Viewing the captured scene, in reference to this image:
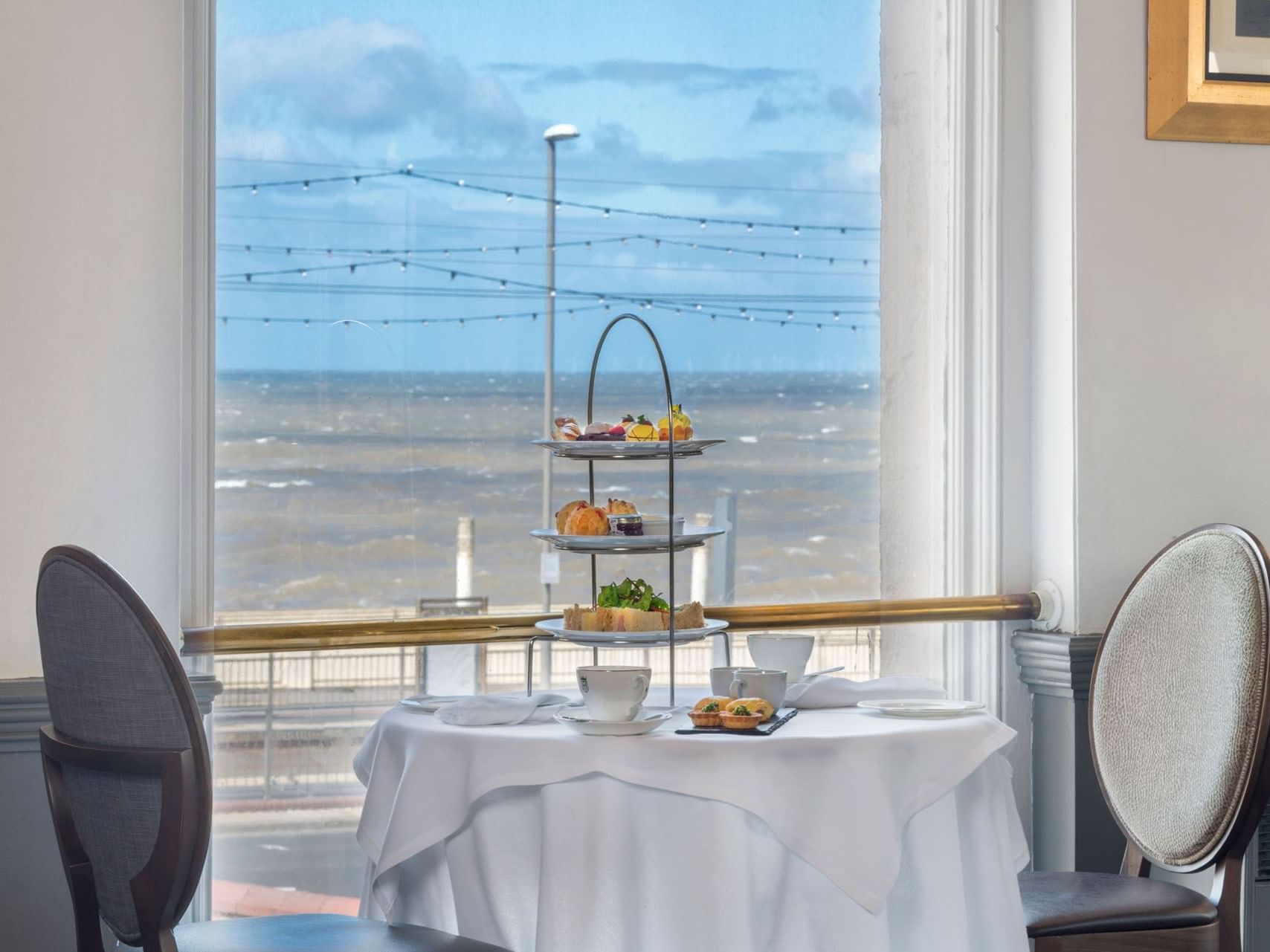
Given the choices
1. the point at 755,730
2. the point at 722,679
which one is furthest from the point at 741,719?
the point at 722,679

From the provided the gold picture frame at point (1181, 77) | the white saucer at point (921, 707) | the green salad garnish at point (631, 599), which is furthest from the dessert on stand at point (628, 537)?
the gold picture frame at point (1181, 77)

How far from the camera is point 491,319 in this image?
10.2 feet

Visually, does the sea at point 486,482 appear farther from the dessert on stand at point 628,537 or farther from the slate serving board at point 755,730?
the slate serving board at point 755,730

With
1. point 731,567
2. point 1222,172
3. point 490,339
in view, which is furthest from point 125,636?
point 1222,172

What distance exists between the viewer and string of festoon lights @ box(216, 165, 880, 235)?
9.81ft

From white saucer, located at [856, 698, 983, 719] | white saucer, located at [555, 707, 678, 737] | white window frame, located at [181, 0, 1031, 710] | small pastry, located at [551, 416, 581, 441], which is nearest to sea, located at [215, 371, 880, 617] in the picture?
white window frame, located at [181, 0, 1031, 710]

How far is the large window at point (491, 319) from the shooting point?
2973 mm

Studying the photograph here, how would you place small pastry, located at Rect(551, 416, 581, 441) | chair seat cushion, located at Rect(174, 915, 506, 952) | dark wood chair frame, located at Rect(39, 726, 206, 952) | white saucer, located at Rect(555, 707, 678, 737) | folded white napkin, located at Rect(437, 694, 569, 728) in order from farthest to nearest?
small pastry, located at Rect(551, 416, 581, 441)
folded white napkin, located at Rect(437, 694, 569, 728)
white saucer, located at Rect(555, 707, 678, 737)
chair seat cushion, located at Rect(174, 915, 506, 952)
dark wood chair frame, located at Rect(39, 726, 206, 952)

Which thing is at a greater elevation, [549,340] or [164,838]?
[549,340]

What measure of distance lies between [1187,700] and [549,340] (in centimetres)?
154

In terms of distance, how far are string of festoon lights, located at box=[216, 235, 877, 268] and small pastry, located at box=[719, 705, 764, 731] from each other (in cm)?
139

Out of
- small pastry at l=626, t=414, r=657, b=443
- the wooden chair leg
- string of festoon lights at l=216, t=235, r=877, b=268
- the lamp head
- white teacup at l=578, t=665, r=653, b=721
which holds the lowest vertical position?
the wooden chair leg

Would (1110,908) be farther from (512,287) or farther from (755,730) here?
(512,287)

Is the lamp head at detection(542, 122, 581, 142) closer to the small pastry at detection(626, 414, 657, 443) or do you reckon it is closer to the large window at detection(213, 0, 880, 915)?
the large window at detection(213, 0, 880, 915)
